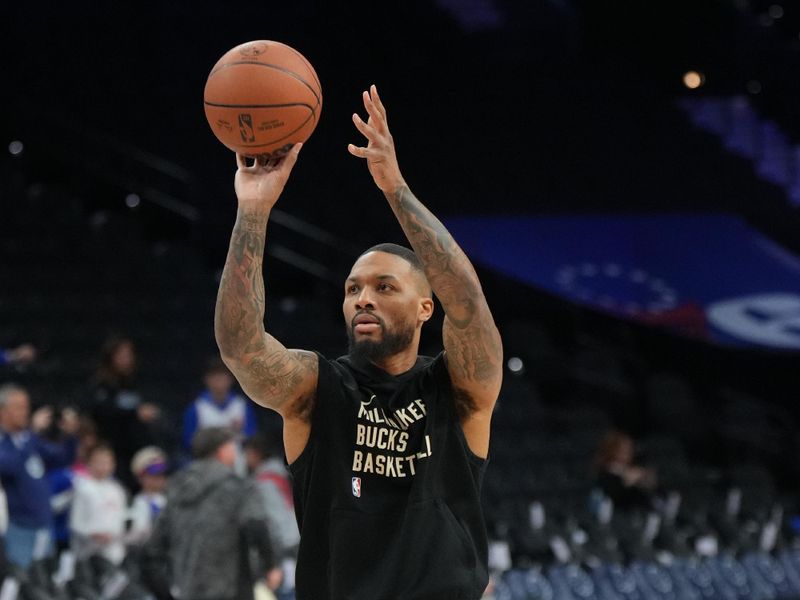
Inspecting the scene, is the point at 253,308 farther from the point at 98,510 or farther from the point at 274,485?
the point at 98,510

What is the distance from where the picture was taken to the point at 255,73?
3.68 meters

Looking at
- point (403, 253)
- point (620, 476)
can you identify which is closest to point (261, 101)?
point (403, 253)

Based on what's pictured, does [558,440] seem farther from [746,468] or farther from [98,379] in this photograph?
[98,379]

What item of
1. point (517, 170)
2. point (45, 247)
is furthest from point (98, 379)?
point (517, 170)

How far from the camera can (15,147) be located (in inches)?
595

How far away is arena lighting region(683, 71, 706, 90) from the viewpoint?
1509 cm

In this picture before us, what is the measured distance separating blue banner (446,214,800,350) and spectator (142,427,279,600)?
9.00 metres

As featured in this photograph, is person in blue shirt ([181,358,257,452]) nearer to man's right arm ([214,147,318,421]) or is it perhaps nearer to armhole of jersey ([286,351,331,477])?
armhole of jersey ([286,351,331,477])

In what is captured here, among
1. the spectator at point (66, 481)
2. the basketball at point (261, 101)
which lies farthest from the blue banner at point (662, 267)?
the basketball at point (261, 101)

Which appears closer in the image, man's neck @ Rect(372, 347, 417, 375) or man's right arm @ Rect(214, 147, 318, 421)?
man's right arm @ Rect(214, 147, 318, 421)

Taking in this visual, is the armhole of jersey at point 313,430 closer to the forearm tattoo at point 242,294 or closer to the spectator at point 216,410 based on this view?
the forearm tattoo at point 242,294

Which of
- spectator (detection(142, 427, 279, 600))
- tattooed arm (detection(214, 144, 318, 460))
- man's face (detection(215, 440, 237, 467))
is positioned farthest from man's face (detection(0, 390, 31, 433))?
tattooed arm (detection(214, 144, 318, 460))

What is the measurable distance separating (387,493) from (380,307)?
46cm

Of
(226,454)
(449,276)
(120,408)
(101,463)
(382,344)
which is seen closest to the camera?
(449,276)
